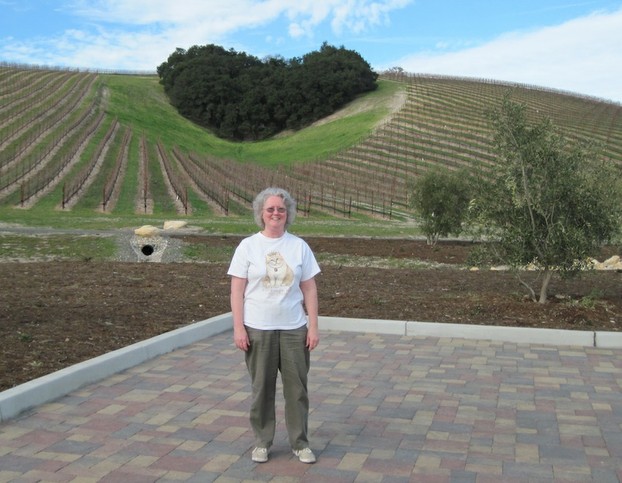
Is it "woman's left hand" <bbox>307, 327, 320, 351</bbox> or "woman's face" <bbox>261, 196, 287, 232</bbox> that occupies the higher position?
"woman's face" <bbox>261, 196, 287, 232</bbox>

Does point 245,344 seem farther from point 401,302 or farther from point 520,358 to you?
point 401,302

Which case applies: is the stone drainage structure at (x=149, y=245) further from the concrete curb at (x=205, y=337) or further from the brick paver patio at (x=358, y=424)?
the brick paver patio at (x=358, y=424)

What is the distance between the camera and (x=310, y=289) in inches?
183

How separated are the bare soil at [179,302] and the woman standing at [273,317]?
250cm

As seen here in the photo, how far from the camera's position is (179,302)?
10.5 m

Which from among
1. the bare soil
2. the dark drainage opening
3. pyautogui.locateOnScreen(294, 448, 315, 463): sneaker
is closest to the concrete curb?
the bare soil

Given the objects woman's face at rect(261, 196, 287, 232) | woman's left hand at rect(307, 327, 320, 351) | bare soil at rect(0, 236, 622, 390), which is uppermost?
woman's face at rect(261, 196, 287, 232)

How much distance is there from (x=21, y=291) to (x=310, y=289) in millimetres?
7370

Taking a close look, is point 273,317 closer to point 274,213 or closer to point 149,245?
point 274,213

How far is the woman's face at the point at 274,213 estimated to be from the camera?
15.0 feet

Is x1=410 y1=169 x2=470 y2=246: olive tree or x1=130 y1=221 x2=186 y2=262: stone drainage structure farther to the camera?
x1=410 y1=169 x2=470 y2=246: olive tree

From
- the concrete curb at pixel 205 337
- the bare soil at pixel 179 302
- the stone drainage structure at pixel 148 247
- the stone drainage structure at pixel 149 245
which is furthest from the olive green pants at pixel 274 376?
the stone drainage structure at pixel 148 247

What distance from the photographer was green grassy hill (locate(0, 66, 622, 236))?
128ft

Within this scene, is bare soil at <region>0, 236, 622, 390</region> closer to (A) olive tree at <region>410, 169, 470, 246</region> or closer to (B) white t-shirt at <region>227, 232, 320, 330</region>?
(B) white t-shirt at <region>227, 232, 320, 330</region>
